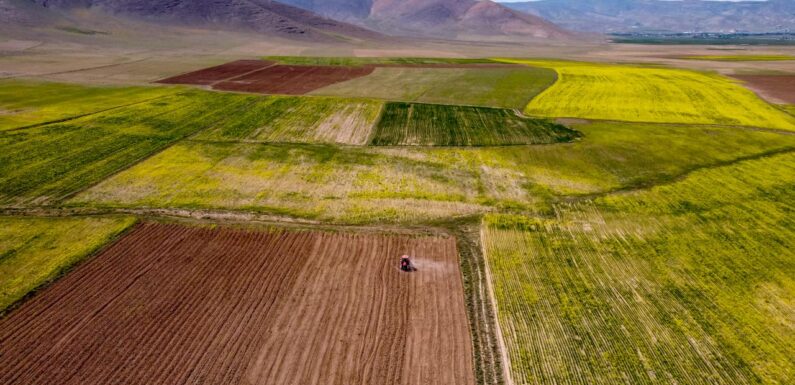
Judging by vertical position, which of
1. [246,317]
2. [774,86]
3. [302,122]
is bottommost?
[246,317]

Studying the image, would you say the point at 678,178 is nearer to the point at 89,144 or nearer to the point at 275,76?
the point at 89,144

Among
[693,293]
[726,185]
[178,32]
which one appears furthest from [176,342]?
[178,32]

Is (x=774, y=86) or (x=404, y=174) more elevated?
(x=774, y=86)

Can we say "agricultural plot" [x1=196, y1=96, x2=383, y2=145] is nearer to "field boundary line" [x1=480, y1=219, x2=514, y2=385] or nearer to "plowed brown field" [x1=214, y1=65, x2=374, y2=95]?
"plowed brown field" [x1=214, y1=65, x2=374, y2=95]

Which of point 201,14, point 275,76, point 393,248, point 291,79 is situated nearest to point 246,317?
point 393,248

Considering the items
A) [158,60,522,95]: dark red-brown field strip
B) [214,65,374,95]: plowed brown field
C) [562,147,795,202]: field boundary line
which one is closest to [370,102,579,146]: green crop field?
[562,147,795,202]: field boundary line

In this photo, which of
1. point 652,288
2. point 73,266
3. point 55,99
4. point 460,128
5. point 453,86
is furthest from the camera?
point 453,86

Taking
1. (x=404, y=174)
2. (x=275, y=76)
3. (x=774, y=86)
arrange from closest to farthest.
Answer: (x=404, y=174) → (x=774, y=86) → (x=275, y=76)

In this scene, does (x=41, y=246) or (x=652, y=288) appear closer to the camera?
(x=652, y=288)
